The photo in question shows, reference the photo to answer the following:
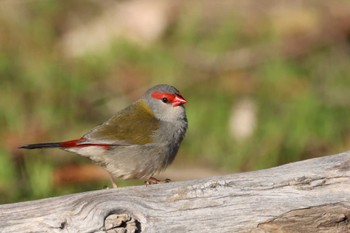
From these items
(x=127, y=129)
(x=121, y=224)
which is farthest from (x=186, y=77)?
(x=121, y=224)

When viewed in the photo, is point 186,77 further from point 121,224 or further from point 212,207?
point 121,224

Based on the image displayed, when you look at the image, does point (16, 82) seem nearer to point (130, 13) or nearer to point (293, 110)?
point (130, 13)

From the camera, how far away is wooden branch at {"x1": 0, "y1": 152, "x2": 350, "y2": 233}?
439 cm

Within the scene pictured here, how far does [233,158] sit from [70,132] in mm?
1536

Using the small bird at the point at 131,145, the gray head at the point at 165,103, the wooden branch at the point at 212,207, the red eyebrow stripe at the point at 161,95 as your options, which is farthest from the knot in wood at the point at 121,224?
the red eyebrow stripe at the point at 161,95

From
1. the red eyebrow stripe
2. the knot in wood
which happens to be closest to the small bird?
the red eyebrow stripe

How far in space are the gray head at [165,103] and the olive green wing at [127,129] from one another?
6 cm

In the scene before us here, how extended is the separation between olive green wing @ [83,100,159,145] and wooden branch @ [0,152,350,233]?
735 mm

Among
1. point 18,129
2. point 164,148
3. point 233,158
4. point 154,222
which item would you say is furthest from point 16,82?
point 154,222

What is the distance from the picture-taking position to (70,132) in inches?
323

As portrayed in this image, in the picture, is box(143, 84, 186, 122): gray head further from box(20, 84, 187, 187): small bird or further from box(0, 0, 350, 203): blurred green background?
box(0, 0, 350, 203): blurred green background

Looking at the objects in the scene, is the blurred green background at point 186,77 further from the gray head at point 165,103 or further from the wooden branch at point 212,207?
the wooden branch at point 212,207

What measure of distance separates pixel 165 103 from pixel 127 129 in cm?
43

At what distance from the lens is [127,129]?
17.9 feet
